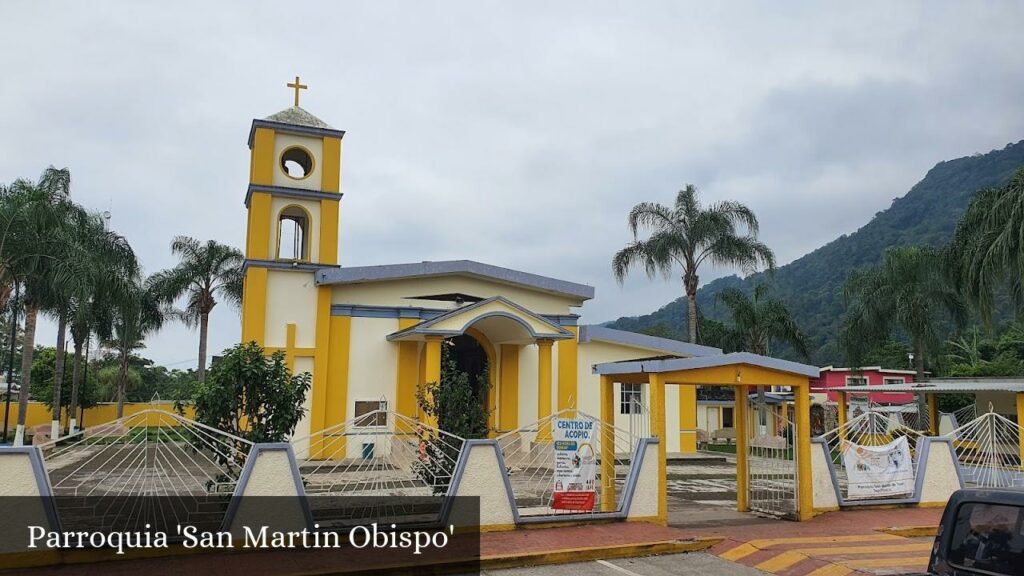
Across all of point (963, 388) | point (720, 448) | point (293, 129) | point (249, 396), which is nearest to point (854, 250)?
point (720, 448)

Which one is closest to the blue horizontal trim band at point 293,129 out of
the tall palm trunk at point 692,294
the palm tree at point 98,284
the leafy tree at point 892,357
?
the palm tree at point 98,284

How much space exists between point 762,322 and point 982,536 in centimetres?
3291

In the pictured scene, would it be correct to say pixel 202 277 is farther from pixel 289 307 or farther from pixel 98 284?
pixel 289 307

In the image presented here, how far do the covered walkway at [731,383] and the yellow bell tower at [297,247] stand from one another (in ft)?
33.3

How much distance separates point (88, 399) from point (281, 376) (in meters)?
38.0

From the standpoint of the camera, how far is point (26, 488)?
8227 millimetres

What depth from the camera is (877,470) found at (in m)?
13.6

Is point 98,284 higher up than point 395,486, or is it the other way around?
point 98,284

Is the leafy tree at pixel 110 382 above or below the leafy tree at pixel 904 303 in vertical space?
below

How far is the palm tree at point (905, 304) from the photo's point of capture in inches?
1109

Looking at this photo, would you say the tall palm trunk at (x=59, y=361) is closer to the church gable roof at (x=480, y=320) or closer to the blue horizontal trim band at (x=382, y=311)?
the blue horizontal trim band at (x=382, y=311)

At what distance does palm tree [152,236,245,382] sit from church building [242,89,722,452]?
1602cm

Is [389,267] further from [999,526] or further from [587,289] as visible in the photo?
[999,526]

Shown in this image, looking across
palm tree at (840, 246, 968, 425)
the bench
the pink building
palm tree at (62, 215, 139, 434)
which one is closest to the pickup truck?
palm tree at (840, 246, 968, 425)
